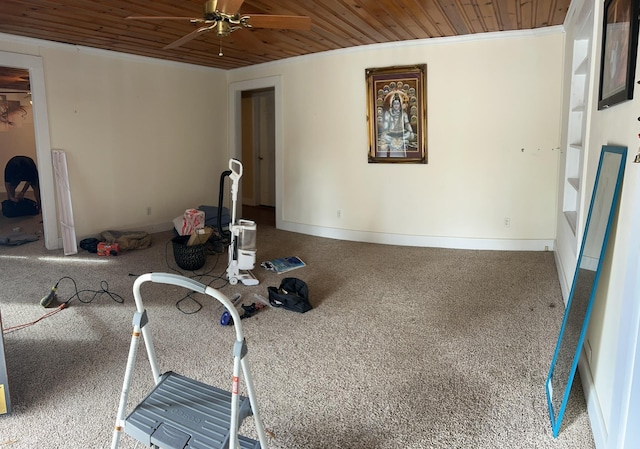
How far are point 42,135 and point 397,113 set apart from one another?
4.08 m

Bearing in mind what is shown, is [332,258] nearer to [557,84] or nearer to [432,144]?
[432,144]

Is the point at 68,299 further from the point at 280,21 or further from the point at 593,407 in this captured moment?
the point at 593,407

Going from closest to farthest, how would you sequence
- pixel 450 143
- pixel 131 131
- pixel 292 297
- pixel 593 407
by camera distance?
1. pixel 593 407
2. pixel 292 297
3. pixel 450 143
4. pixel 131 131

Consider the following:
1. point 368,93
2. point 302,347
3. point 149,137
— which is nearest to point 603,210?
point 302,347

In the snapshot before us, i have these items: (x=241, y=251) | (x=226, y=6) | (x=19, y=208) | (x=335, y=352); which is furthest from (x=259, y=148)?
(x=335, y=352)

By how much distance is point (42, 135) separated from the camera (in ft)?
16.9

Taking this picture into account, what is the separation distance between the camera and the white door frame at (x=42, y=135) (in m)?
4.91

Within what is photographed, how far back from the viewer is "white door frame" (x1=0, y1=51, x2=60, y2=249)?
4.91 metres

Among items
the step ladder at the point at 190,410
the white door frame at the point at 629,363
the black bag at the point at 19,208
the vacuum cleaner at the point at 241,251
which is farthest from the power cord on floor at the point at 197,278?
the black bag at the point at 19,208

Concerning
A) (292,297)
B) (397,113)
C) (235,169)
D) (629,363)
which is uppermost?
(397,113)

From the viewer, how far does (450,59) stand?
5.15m

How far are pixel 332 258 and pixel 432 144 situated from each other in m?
1.80

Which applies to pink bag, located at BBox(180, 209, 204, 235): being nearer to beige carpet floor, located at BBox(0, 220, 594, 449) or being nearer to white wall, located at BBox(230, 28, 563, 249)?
beige carpet floor, located at BBox(0, 220, 594, 449)

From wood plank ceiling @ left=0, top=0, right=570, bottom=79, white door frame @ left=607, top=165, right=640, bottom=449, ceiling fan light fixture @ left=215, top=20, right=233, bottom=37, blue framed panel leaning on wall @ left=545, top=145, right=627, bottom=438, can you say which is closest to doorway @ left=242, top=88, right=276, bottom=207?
wood plank ceiling @ left=0, top=0, right=570, bottom=79
